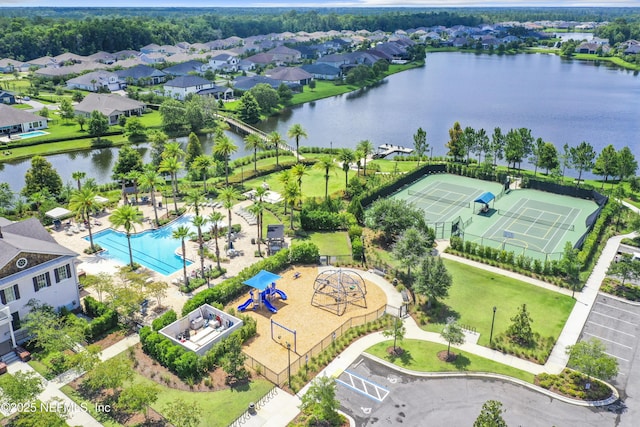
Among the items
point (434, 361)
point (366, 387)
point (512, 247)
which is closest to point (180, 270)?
point (366, 387)

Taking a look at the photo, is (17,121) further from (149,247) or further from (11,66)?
(11,66)

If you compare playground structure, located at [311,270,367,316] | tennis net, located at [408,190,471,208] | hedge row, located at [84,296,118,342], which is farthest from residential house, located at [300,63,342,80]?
hedge row, located at [84,296,118,342]

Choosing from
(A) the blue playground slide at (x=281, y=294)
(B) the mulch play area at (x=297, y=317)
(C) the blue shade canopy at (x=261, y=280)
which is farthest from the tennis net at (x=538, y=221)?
(C) the blue shade canopy at (x=261, y=280)

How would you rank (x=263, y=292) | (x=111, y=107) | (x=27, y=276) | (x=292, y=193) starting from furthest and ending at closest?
1. (x=111, y=107)
2. (x=292, y=193)
3. (x=263, y=292)
4. (x=27, y=276)

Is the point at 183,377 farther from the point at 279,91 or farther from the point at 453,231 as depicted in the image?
the point at 279,91

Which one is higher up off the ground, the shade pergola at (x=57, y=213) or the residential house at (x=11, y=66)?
the residential house at (x=11, y=66)

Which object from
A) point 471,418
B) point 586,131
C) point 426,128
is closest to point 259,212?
point 471,418

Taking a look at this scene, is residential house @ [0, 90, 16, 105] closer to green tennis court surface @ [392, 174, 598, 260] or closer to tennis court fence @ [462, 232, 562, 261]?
green tennis court surface @ [392, 174, 598, 260]

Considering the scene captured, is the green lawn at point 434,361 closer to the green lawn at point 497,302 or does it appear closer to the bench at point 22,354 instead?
the green lawn at point 497,302

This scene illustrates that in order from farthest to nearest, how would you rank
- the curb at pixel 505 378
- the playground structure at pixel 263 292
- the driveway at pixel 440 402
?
1. the playground structure at pixel 263 292
2. the curb at pixel 505 378
3. the driveway at pixel 440 402
